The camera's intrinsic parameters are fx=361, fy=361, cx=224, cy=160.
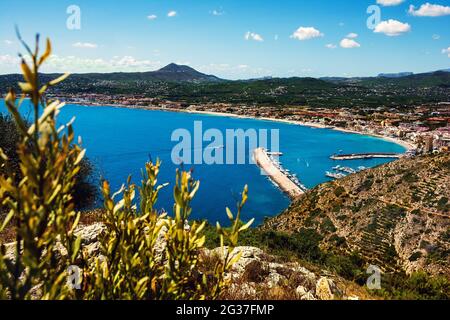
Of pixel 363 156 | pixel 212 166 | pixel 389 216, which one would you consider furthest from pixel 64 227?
pixel 363 156

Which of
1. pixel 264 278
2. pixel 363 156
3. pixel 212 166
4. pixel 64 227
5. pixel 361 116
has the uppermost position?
pixel 64 227

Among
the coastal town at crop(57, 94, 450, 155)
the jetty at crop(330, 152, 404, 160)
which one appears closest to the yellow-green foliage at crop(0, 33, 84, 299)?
the coastal town at crop(57, 94, 450, 155)

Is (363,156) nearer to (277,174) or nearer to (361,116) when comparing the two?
(277,174)

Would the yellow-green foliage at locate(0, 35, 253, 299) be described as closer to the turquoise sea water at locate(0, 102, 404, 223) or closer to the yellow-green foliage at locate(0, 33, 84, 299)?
the yellow-green foliage at locate(0, 33, 84, 299)

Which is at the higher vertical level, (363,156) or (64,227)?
(64,227)

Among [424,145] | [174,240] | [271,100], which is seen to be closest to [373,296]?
[174,240]

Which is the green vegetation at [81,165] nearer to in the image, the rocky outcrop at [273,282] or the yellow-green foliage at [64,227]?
the rocky outcrop at [273,282]

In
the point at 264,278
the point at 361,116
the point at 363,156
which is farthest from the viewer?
the point at 361,116

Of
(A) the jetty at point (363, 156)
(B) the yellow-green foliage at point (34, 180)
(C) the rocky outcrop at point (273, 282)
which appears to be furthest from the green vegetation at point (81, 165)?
(A) the jetty at point (363, 156)

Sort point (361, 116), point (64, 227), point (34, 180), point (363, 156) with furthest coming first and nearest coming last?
point (361, 116) < point (363, 156) < point (64, 227) < point (34, 180)
